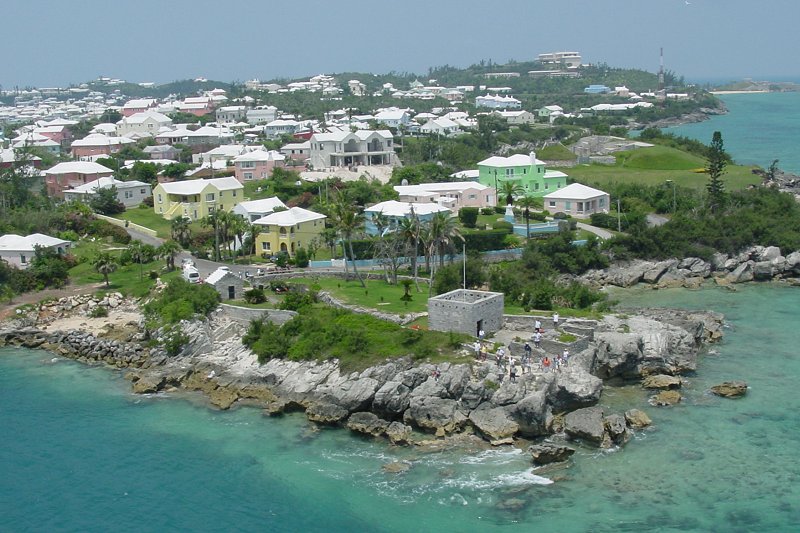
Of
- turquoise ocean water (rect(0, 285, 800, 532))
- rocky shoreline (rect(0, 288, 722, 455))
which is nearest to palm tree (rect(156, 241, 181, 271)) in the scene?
rocky shoreline (rect(0, 288, 722, 455))

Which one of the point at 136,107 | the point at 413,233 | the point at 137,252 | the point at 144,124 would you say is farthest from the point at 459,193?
the point at 136,107

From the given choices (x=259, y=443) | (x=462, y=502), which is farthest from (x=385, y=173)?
(x=462, y=502)

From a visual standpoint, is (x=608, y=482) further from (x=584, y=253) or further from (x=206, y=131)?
(x=206, y=131)

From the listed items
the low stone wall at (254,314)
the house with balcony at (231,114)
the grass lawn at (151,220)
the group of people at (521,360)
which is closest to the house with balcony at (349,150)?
the grass lawn at (151,220)

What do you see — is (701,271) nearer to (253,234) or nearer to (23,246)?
(253,234)

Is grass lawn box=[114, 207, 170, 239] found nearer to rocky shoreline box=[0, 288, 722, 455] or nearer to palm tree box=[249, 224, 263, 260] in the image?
palm tree box=[249, 224, 263, 260]

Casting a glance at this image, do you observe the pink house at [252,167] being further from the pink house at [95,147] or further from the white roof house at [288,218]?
the pink house at [95,147]
